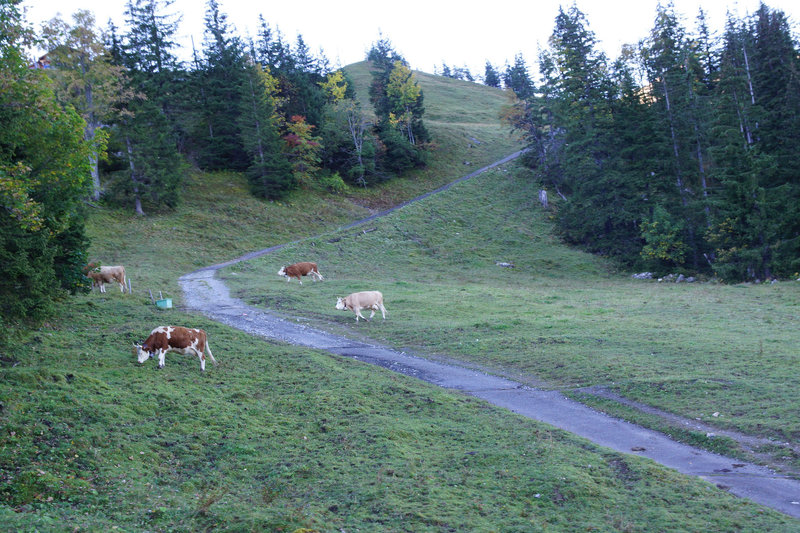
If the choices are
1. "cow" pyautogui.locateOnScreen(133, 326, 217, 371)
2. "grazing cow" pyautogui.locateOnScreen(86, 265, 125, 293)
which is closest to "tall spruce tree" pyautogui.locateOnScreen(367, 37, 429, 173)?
"grazing cow" pyautogui.locateOnScreen(86, 265, 125, 293)

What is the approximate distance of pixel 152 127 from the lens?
51.6 meters

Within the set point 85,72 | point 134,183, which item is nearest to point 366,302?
point 134,183

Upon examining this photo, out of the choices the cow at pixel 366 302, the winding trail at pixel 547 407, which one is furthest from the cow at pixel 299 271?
the cow at pixel 366 302

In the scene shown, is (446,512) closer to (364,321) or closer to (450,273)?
(364,321)

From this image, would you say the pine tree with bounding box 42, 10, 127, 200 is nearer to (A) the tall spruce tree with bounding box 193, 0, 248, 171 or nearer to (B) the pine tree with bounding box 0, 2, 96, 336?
(A) the tall spruce tree with bounding box 193, 0, 248, 171

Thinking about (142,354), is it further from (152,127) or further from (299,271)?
(152,127)

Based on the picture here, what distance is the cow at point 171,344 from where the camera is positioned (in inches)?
636

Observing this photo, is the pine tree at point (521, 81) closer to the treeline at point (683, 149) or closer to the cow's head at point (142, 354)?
the treeline at point (683, 149)

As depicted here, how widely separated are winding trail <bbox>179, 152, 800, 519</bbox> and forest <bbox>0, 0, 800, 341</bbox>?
7.88 m

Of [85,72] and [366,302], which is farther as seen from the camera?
[85,72]

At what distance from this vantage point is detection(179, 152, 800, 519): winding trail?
9938 millimetres

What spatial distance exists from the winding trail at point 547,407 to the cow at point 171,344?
538 cm

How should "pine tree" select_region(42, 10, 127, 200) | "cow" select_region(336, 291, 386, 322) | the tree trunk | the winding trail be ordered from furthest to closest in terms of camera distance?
the tree trunk
"pine tree" select_region(42, 10, 127, 200)
"cow" select_region(336, 291, 386, 322)
the winding trail

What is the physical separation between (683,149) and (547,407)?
40.0 m
